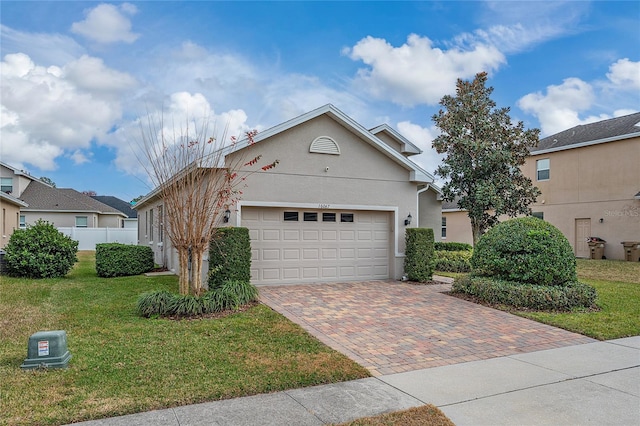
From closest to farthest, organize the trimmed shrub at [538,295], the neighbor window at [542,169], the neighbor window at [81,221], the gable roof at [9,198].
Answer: the trimmed shrub at [538,295]
the gable roof at [9,198]
the neighbor window at [542,169]
the neighbor window at [81,221]

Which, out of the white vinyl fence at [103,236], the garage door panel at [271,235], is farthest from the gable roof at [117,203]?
the garage door panel at [271,235]

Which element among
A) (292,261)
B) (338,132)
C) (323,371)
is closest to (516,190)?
(338,132)

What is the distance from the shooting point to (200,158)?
9.57 meters

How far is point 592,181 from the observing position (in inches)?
879

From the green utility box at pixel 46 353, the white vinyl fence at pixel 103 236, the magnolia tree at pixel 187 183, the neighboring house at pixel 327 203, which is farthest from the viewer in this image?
the white vinyl fence at pixel 103 236

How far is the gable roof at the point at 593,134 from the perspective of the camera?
Answer: 2109 cm

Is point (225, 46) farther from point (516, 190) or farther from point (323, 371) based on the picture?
point (516, 190)

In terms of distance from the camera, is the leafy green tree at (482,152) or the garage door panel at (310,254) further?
the leafy green tree at (482,152)

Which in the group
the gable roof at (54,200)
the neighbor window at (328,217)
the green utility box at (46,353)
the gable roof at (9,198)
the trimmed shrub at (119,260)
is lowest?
the green utility box at (46,353)

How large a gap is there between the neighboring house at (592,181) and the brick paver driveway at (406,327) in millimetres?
15301

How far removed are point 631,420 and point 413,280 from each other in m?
8.96

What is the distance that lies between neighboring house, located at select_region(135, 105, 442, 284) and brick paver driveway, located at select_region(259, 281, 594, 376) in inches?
51.2

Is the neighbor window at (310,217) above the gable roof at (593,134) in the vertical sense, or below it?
below

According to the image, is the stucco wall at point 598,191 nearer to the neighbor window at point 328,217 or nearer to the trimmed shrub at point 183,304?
the neighbor window at point 328,217
